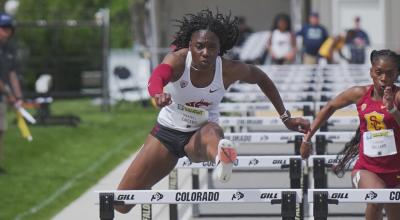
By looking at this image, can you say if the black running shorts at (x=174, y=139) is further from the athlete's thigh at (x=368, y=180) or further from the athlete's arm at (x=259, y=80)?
the athlete's thigh at (x=368, y=180)

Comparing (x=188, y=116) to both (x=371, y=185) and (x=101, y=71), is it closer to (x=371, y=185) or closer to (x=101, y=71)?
(x=371, y=185)

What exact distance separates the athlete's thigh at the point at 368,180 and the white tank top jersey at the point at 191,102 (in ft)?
3.51

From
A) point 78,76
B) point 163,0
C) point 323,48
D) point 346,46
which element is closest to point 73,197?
point 323,48

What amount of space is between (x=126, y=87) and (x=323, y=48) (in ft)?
22.6

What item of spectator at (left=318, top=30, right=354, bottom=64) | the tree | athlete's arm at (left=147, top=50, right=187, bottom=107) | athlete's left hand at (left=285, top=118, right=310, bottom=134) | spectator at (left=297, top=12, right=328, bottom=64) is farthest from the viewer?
the tree

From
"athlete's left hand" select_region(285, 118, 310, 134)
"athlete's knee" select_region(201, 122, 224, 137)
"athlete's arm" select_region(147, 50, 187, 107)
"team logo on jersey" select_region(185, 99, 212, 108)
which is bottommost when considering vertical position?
"athlete's left hand" select_region(285, 118, 310, 134)

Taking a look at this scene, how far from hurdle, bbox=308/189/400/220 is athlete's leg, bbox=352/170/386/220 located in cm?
72

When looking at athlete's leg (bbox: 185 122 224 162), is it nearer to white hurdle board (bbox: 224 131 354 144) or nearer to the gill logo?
the gill logo

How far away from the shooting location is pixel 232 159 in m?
7.02

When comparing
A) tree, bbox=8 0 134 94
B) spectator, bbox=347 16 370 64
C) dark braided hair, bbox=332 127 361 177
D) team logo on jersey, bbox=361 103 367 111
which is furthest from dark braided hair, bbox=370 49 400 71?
tree, bbox=8 0 134 94

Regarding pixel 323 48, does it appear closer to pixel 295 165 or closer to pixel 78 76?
pixel 78 76

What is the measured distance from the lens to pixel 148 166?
7.79 metres

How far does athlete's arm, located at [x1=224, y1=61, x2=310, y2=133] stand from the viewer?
7805mm

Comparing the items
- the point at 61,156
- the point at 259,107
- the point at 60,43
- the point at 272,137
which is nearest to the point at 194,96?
the point at 272,137
